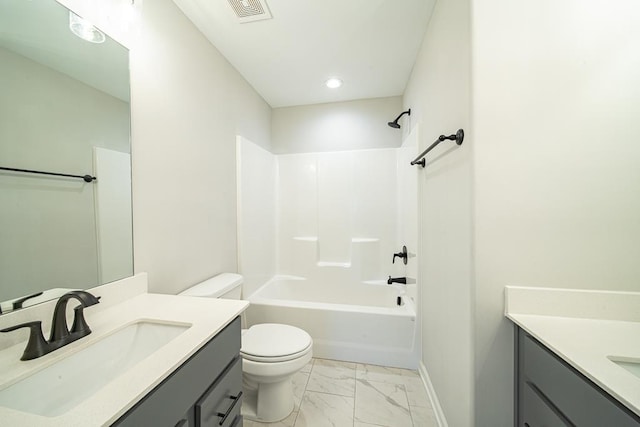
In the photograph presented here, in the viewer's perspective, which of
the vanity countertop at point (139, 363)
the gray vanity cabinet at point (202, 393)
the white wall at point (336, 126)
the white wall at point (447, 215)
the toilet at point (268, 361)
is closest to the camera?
the vanity countertop at point (139, 363)

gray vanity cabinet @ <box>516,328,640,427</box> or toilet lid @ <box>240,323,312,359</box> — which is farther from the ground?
gray vanity cabinet @ <box>516,328,640,427</box>

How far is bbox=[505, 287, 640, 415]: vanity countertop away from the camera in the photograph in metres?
0.60

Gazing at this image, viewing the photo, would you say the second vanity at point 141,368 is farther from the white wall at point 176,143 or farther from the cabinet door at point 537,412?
the cabinet door at point 537,412

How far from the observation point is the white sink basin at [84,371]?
0.57 metres

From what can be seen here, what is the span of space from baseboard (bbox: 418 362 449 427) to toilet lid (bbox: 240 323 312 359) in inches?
33.2

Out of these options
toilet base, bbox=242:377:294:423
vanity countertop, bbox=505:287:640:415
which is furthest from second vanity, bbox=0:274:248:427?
vanity countertop, bbox=505:287:640:415

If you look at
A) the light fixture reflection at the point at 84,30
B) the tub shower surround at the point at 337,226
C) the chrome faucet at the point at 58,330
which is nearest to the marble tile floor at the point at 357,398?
the tub shower surround at the point at 337,226

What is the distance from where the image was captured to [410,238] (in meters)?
1.97

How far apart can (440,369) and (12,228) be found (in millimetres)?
2000

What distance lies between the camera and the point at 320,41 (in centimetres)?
161

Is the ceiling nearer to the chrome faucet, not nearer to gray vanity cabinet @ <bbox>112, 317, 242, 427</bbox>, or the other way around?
the chrome faucet

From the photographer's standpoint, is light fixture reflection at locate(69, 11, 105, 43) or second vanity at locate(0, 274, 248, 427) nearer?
second vanity at locate(0, 274, 248, 427)

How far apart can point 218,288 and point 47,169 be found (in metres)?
0.95

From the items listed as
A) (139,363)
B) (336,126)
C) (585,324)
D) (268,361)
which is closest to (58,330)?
(139,363)
